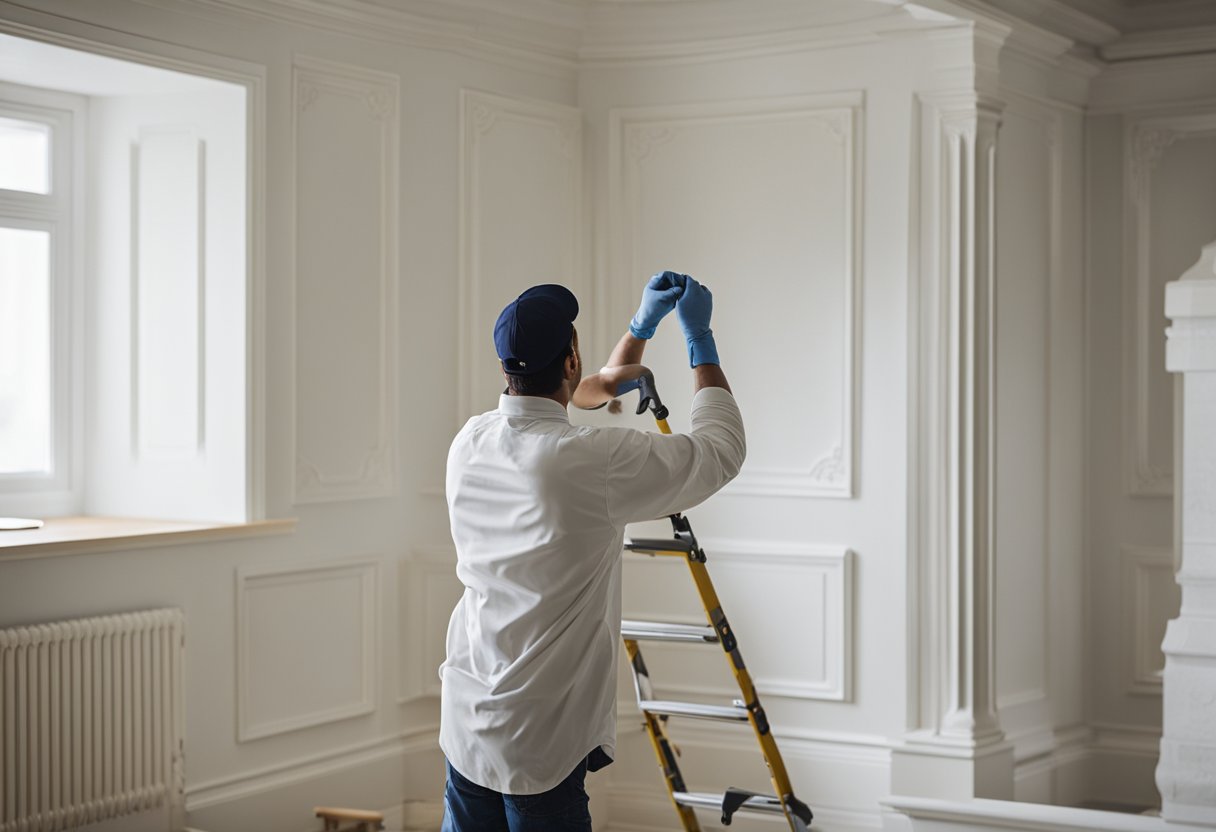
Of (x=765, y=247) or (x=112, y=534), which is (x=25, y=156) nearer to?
(x=112, y=534)

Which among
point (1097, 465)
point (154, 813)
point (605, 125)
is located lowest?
point (154, 813)

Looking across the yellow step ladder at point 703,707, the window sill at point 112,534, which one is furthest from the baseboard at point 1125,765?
the window sill at point 112,534

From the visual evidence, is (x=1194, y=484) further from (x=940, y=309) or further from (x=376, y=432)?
(x=376, y=432)

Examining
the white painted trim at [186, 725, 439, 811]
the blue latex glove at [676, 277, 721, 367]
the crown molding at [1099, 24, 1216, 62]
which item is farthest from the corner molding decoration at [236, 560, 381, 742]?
the crown molding at [1099, 24, 1216, 62]

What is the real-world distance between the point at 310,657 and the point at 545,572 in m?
2.41

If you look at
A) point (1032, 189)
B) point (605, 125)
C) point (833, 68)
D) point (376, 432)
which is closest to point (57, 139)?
point (376, 432)

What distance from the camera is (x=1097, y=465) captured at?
220 inches

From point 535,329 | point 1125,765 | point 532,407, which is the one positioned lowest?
point 1125,765

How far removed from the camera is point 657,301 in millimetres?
2969

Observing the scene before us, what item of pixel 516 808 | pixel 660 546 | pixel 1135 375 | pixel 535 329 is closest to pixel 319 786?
pixel 660 546

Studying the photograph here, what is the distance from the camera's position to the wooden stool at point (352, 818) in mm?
4414

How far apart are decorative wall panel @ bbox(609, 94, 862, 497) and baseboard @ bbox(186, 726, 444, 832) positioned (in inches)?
58.4

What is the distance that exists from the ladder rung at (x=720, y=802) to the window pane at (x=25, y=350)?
7.67 feet

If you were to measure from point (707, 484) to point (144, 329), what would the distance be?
2.75 metres
